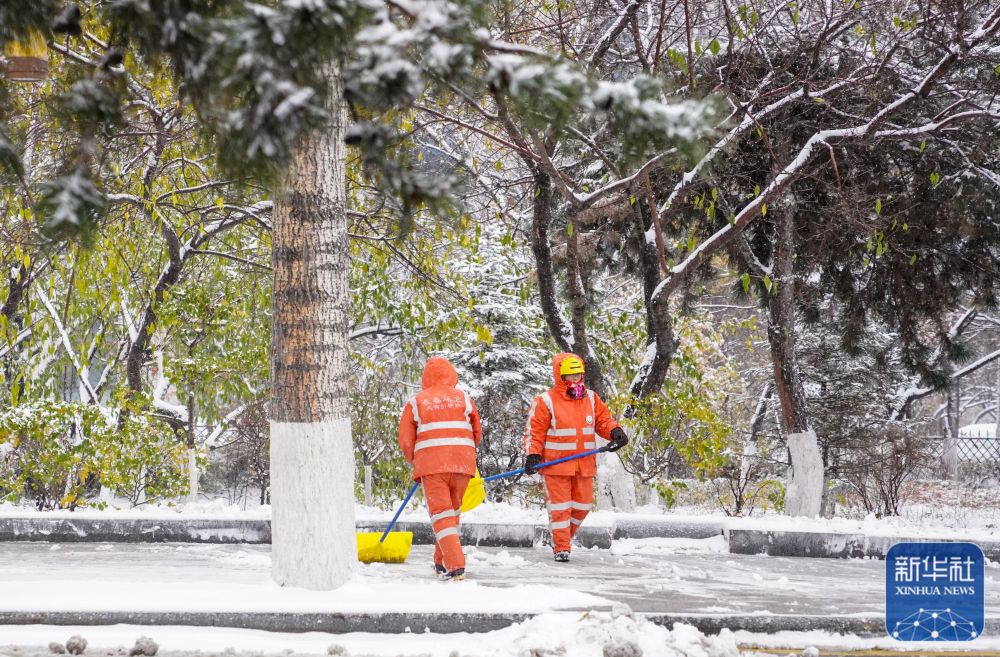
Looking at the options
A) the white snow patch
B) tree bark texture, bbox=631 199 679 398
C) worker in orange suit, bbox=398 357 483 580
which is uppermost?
tree bark texture, bbox=631 199 679 398

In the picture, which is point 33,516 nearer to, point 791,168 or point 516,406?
point 791,168

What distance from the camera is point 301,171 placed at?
6.57 meters

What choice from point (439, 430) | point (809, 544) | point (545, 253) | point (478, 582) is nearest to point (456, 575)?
point (478, 582)

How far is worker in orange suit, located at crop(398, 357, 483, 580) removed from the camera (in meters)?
7.43

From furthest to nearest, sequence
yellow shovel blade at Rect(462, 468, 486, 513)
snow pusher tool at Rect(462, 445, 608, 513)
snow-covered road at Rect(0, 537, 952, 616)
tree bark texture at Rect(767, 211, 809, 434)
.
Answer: tree bark texture at Rect(767, 211, 809, 434), yellow shovel blade at Rect(462, 468, 486, 513), snow pusher tool at Rect(462, 445, 608, 513), snow-covered road at Rect(0, 537, 952, 616)

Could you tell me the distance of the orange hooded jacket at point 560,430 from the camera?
342 inches

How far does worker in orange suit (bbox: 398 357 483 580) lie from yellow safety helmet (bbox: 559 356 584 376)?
1.21 meters

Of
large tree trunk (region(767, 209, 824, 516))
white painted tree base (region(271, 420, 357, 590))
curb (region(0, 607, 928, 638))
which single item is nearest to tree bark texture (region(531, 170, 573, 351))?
large tree trunk (region(767, 209, 824, 516))

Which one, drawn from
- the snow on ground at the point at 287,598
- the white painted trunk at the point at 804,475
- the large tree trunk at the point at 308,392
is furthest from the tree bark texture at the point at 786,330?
the large tree trunk at the point at 308,392

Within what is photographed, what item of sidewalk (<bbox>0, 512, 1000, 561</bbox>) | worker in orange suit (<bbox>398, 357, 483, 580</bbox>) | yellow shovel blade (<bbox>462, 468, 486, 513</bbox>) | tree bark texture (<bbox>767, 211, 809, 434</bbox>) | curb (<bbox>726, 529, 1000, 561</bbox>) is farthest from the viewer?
tree bark texture (<bbox>767, 211, 809, 434</bbox>)

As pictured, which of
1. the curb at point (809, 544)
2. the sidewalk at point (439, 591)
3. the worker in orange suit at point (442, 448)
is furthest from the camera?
the curb at point (809, 544)

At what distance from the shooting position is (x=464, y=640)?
5.62 meters

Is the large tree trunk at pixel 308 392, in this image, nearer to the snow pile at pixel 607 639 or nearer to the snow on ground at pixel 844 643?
the snow pile at pixel 607 639

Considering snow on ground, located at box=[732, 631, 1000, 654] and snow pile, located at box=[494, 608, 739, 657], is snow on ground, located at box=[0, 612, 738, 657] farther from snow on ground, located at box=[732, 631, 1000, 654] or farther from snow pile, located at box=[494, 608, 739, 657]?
snow on ground, located at box=[732, 631, 1000, 654]
